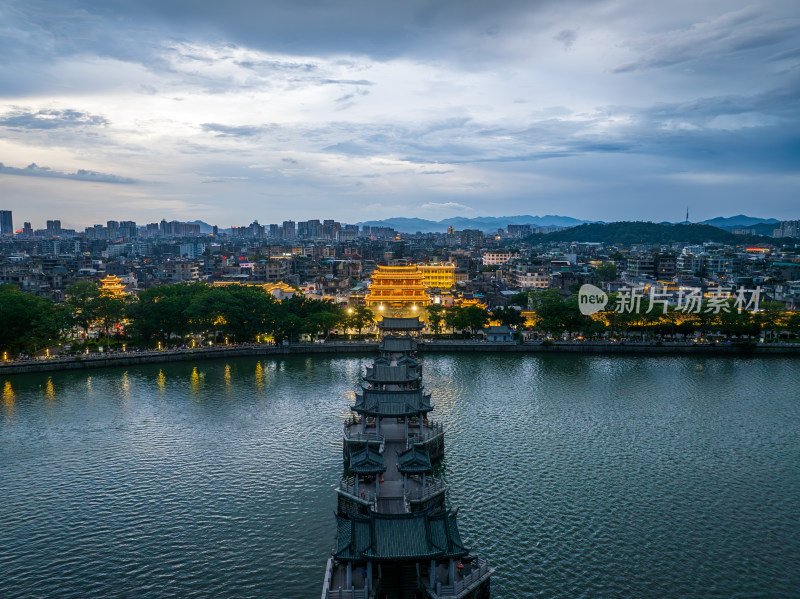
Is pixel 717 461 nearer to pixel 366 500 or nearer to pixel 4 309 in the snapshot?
pixel 366 500

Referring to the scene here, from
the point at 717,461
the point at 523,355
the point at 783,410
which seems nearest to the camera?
the point at 717,461

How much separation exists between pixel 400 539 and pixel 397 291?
6146 cm

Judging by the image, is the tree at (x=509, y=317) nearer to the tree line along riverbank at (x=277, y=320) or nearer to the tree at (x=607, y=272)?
the tree line along riverbank at (x=277, y=320)

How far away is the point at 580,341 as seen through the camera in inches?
2534

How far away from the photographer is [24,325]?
54.1 metres

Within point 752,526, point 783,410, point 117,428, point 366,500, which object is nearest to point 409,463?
point 366,500

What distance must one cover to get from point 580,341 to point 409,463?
44379mm

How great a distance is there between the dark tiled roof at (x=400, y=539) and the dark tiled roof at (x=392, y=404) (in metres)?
11.7

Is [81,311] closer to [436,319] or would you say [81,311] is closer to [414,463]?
[436,319]

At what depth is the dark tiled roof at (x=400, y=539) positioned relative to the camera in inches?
707

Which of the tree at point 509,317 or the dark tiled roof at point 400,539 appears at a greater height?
the tree at point 509,317

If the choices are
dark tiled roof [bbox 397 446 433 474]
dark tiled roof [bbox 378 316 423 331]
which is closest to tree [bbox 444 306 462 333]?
dark tiled roof [bbox 378 316 423 331]

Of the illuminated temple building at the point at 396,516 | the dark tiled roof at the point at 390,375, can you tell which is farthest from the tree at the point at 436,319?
the illuminated temple building at the point at 396,516

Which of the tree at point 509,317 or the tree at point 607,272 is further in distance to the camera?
the tree at point 607,272
